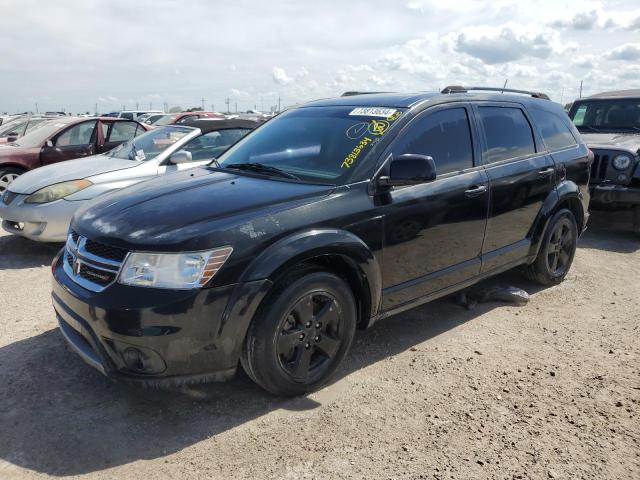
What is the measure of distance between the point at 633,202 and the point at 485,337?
4.20 metres

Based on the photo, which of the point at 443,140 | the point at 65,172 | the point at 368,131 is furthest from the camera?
the point at 65,172

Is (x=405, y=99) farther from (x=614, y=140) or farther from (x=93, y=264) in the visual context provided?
(x=614, y=140)

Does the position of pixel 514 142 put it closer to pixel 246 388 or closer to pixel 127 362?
pixel 246 388

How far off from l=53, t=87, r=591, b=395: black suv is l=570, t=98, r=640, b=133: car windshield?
4996 mm

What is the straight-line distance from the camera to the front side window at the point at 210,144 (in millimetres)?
6746

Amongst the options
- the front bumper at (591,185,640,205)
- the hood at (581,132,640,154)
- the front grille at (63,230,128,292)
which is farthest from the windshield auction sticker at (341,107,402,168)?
the hood at (581,132,640,154)

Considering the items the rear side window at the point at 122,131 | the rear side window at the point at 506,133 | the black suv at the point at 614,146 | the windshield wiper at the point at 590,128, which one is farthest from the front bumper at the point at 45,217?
the windshield wiper at the point at 590,128

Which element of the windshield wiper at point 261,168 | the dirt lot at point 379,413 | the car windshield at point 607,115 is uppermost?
the car windshield at point 607,115

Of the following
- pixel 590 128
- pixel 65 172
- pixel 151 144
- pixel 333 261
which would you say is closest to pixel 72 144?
pixel 151 144

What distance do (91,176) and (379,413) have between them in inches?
178

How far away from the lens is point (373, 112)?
375 centimetres

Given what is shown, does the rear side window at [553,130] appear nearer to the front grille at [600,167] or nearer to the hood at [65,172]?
the front grille at [600,167]

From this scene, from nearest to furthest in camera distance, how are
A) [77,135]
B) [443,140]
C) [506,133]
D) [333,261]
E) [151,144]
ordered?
[333,261] < [443,140] < [506,133] < [151,144] < [77,135]

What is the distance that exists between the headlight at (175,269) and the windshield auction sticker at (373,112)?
1641 mm
